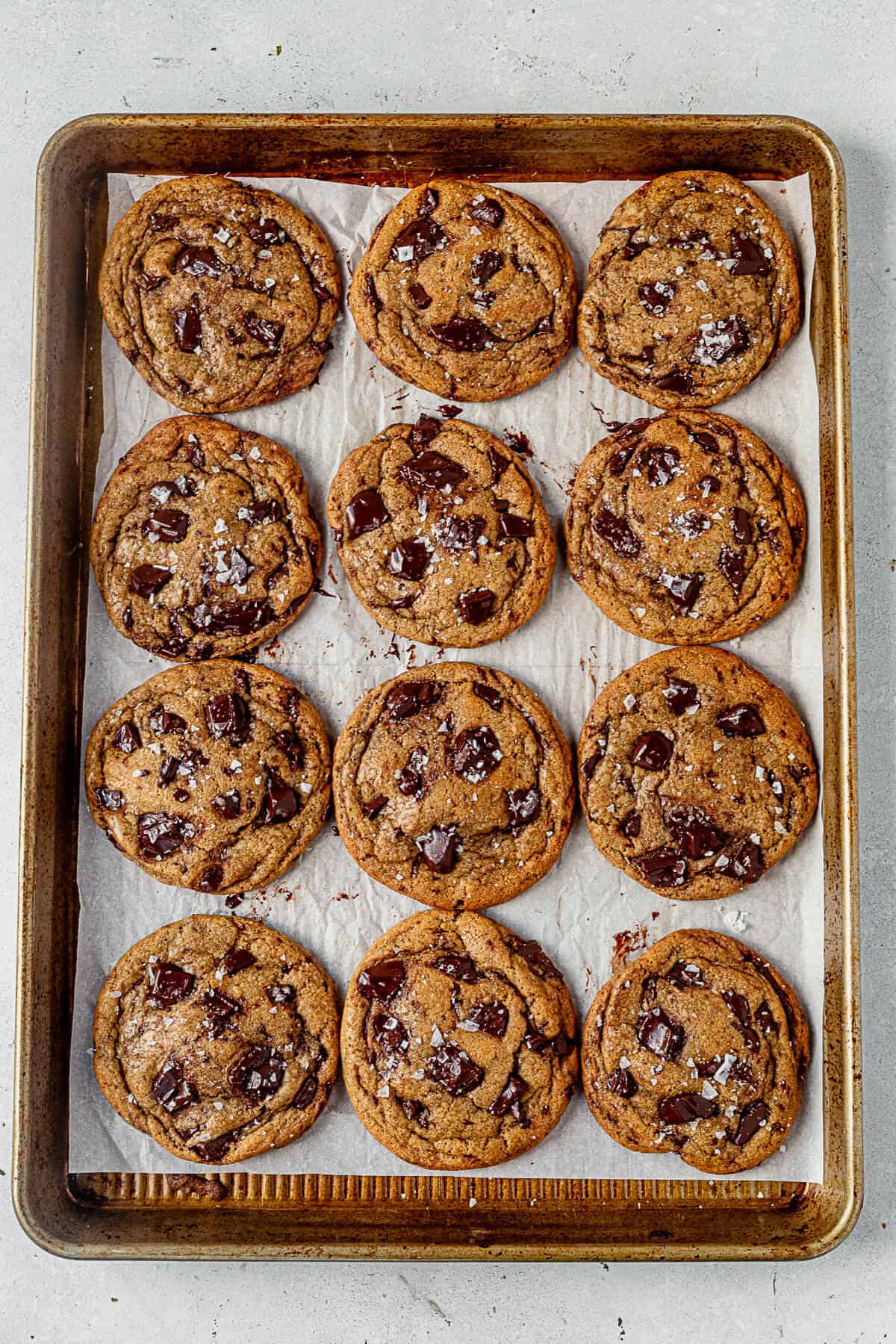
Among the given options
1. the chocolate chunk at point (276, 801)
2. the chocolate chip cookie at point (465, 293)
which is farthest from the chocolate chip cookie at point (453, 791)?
the chocolate chip cookie at point (465, 293)

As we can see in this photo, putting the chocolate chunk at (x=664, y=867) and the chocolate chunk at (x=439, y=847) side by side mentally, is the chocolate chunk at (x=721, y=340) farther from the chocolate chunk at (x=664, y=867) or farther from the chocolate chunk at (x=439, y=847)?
the chocolate chunk at (x=439, y=847)

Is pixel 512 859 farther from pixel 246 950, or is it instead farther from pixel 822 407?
pixel 822 407

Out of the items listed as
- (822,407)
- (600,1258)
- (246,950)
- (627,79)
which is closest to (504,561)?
(822,407)

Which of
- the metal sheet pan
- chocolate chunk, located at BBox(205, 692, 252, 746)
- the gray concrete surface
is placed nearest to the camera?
the metal sheet pan

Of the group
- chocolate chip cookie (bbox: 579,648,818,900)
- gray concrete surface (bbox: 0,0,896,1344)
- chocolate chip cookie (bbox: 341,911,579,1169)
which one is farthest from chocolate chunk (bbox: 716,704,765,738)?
chocolate chip cookie (bbox: 341,911,579,1169)

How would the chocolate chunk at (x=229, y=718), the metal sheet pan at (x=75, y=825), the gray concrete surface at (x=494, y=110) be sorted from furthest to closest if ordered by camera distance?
the gray concrete surface at (x=494, y=110) < the chocolate chunk at (x=229, y=718) < the metal sheet pan at (x=75, y=825)

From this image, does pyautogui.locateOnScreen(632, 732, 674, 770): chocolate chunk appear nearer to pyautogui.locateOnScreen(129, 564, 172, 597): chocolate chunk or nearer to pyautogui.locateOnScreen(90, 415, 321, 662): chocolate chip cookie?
pyautogui.locateOnScreen(90, 415, 321, 662): chocolate chip cookie
